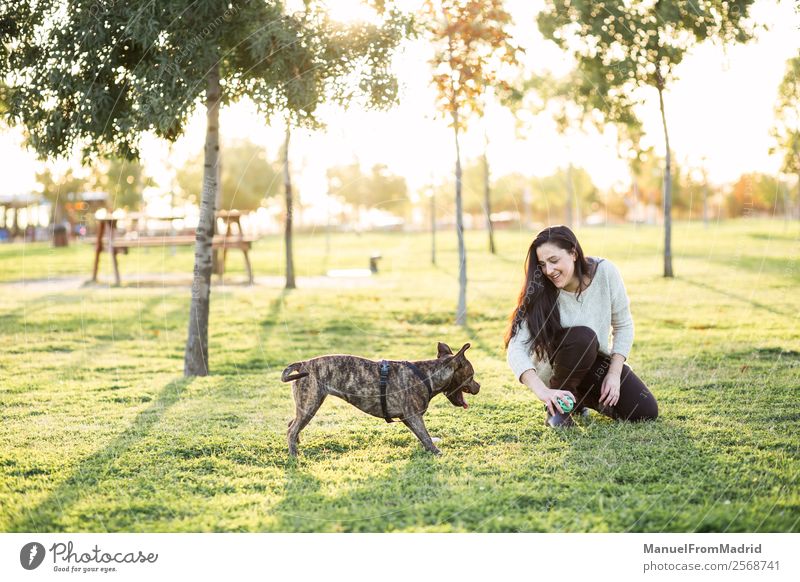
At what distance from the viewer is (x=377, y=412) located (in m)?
5.36

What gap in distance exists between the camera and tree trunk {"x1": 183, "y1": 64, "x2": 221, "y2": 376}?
789cm

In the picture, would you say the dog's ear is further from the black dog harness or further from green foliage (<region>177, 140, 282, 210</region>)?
green foliage (<region>177, 140, 282, 210</region>)

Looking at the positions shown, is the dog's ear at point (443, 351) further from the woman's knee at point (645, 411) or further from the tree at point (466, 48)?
the tree at point (466, 48)

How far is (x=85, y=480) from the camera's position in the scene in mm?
5047

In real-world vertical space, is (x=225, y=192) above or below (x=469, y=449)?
above

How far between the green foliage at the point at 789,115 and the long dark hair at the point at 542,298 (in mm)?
5103

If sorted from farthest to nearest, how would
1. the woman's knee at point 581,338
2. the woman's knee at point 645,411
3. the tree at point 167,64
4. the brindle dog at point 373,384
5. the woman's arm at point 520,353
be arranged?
the tree at point 167,64, the woman's knee at point 645,411, the woman's knee at point 581,338, the woman's arm at point 520,353, the brindle dog at point 373,384

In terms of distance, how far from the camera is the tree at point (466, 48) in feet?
29.9

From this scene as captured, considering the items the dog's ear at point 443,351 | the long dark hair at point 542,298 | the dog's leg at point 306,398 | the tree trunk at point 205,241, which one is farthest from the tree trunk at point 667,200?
the dog's leg at point 306,398

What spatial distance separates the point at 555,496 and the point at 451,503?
60cm

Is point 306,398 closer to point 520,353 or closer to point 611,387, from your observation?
point 520,353

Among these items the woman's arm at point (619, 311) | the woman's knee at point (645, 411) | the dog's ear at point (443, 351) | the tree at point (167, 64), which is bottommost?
the woman's knee at point (645, 411)
